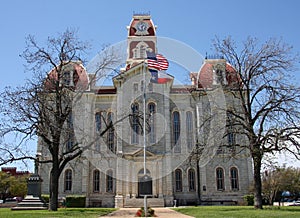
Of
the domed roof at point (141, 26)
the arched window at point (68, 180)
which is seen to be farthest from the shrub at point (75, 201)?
the domed roof at point (141, 26)

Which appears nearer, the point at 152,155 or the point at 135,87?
the point at 152,155

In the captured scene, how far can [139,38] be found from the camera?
4203 centimetres

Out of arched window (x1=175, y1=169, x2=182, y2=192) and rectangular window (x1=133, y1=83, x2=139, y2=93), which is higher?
rectangular window (x1=133, y1=83, x2=139, y2=93)

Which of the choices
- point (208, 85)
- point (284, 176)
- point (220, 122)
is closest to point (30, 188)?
point (220, 122)

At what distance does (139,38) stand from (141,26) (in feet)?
6.49

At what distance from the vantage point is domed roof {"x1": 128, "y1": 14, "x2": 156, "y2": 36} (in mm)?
42531

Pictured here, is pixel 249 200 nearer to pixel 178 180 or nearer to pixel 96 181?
pixel 178 180

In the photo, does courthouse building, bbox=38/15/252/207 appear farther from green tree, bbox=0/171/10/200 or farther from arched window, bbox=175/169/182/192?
green tree, bbox=0/171/10/200

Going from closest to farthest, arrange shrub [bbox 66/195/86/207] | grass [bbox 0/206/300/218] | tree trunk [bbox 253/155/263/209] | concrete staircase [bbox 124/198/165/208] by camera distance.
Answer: grass [bbox 0/206/300/218] → tree trunk [bbox 253/155/263/209] → concrete staircase [bbox 124/198/165/208] → shrub [bbox 66/195/86/207]

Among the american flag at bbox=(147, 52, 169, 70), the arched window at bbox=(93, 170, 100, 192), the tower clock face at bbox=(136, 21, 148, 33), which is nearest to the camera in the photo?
the american flag at bbox=(147, 52, 169, 70)

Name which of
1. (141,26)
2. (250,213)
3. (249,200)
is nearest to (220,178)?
(249,200)

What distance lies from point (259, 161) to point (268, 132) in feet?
6.47

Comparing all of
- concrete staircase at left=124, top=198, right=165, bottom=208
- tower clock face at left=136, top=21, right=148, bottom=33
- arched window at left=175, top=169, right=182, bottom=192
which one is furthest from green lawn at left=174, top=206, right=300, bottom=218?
tower clock face at left=136, top=21, right=148, bottom=33

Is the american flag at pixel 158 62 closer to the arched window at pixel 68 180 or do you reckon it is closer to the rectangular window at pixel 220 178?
the rectangular window at pixel 220 178
